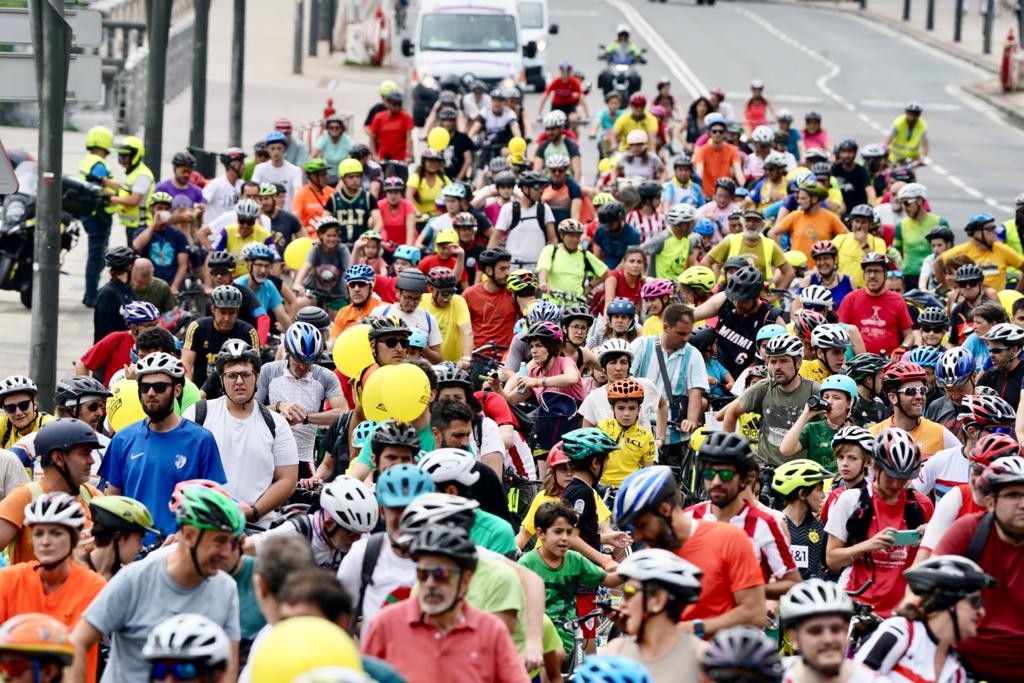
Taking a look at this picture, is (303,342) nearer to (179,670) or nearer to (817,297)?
(817,297)

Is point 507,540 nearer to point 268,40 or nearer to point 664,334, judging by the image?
point 664,334

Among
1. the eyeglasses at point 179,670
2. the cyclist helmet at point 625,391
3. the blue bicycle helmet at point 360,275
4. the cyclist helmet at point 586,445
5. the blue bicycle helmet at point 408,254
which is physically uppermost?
the eyeglasses at point 179,670

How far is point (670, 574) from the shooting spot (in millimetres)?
6750

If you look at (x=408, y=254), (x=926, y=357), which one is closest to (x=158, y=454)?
(x=926, y=357)

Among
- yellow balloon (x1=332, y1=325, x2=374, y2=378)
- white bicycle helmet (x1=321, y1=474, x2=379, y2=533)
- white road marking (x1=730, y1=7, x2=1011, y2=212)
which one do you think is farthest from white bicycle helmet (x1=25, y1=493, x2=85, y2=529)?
white road marking (x1=730, y1=7, x2=1011, y2=212)

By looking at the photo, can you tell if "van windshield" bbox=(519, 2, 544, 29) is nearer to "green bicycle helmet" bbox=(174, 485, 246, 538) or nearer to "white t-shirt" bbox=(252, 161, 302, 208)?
"white t-shirt" bbox=(252, 161, 302, 208)

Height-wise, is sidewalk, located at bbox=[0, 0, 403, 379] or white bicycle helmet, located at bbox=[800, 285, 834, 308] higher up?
white bicycle helmet, located at bbox=[800, 285, 834, 308]

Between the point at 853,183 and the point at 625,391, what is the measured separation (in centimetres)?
1266

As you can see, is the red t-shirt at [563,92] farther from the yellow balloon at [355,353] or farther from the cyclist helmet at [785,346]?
the yellow balloon at [355,353]

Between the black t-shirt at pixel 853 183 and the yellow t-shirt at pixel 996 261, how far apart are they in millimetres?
6481

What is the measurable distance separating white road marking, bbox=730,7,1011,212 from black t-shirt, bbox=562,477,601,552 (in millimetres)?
22915

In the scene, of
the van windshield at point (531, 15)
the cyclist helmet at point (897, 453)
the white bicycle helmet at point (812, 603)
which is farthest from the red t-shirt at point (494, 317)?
the van windshield at point (531, 15)

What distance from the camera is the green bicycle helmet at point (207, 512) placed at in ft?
24.3

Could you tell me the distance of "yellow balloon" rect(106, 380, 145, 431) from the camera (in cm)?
1128
